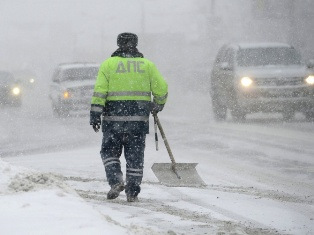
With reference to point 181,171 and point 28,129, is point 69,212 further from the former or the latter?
point 28,129

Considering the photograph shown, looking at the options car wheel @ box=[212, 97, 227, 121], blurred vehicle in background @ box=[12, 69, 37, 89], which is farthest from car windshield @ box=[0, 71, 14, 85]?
blurred vehicle in background @ box=[12, 69, 37, 89]

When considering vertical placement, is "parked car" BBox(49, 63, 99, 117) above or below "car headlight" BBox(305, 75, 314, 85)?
below

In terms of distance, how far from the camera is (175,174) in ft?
30.5

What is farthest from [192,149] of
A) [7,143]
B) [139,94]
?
[139,94]

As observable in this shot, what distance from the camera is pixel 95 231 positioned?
514cm

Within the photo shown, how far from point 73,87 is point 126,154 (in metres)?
17.4

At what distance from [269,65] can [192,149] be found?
19.9 ft

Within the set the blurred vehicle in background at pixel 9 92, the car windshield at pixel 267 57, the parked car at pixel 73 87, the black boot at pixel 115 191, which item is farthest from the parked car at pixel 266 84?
the blurred vehicle in background at pixel 9 92

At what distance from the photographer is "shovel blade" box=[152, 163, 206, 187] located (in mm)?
8969

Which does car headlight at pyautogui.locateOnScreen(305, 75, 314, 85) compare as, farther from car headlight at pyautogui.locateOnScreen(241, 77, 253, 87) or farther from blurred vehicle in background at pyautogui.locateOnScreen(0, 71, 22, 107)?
blurred vehicle in background at pyautogui.locateOnScreen(0, 71, 22, 107)

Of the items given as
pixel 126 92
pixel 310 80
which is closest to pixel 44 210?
pixel 126 92

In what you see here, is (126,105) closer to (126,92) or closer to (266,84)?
(126,92)

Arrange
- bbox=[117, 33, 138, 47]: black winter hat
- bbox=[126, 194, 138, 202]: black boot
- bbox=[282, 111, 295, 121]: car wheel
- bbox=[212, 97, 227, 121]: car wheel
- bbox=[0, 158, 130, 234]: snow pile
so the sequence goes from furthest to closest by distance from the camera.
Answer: bbox=[212, 97, 227, 121]: car wheel < bbox=[282, 111, 295, 121]: car wheel < bbox=[117, 33, 138, 47]: black winter hat < bbox=[126, 194, 138, 202]: black boot < bbox=[0, 158, 130, 234]: snow pile

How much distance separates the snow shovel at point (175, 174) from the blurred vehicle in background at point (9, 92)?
79.5 feet
